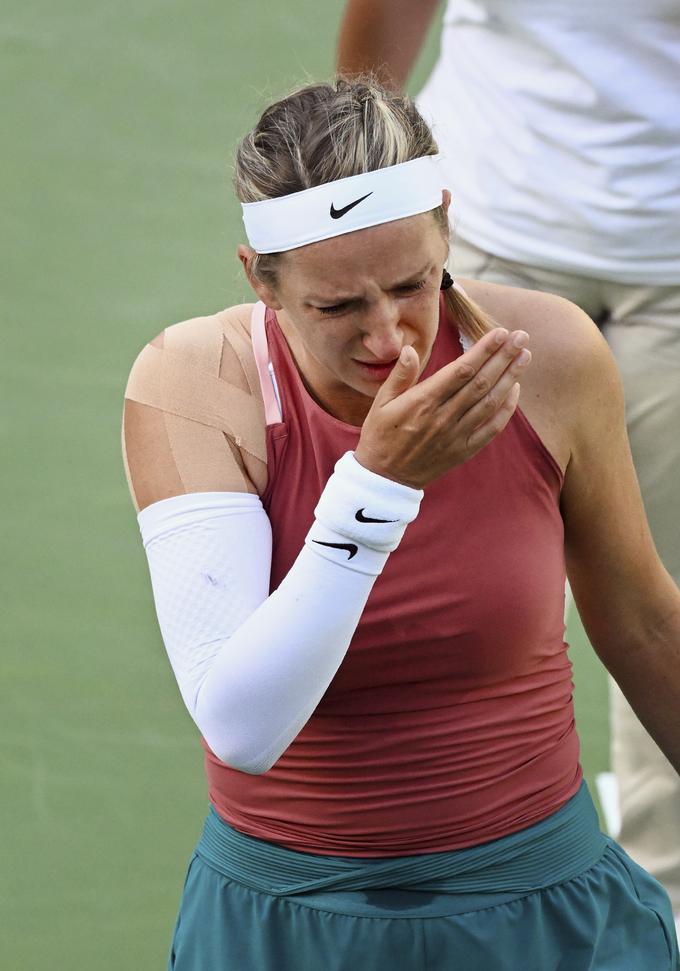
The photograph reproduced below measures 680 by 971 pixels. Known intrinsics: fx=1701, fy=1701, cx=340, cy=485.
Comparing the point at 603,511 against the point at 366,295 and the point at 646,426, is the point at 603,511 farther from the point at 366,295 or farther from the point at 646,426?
the point at 646,426

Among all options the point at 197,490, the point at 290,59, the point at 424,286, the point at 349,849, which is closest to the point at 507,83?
the point at 424,286

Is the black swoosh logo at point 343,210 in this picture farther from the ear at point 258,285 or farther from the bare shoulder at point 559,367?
the bare shoulder at point 559,367

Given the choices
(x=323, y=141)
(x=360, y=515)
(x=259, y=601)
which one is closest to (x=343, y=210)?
(x=323, y=141)

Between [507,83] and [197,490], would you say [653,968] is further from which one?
[507,83]

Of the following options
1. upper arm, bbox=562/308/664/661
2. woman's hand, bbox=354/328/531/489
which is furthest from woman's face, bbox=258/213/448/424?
upper arm, bbox=562/308/664/661

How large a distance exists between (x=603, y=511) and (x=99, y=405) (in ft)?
7.39

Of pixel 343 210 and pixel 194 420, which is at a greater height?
pixel 343 210

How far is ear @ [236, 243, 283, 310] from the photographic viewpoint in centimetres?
206

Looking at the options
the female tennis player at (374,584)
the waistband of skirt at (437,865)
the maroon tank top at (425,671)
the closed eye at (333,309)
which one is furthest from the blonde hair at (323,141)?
the waistband of skirt at (437,865)

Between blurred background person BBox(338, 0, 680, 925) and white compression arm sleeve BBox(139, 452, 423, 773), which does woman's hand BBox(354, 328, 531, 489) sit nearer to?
white compression arm sleeve BBox(139, 452, 423, 773)

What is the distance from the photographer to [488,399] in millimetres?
1833

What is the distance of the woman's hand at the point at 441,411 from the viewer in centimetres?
181

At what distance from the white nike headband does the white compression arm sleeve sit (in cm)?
28

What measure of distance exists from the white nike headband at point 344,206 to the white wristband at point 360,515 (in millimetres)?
270
